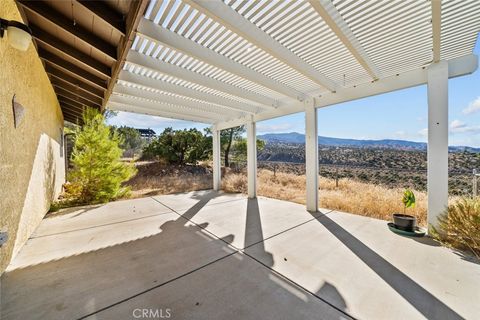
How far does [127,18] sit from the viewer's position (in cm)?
244

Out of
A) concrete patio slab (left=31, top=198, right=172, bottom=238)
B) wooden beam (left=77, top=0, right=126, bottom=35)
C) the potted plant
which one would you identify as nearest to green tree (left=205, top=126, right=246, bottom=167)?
concrete patio slab (left=31, top=198, right=172, bottom=238)

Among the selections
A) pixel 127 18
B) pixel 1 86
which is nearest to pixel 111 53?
pixel 127 18

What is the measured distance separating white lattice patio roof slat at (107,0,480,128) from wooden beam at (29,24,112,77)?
1.15ft

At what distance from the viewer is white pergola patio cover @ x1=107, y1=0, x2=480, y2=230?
2.21 m

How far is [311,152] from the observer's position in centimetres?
483

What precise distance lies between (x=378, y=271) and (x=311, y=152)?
2.99 m

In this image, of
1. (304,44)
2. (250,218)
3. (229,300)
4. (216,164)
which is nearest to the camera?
(229,300)

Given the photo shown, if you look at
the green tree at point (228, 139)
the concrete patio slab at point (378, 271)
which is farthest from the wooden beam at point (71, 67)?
the green tree at point (228, 139)

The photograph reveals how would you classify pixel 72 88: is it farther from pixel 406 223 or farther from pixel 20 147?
pixel 406 223

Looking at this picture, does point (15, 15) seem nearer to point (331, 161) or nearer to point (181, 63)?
point (181, 63)

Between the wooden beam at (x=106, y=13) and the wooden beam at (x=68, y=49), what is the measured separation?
151cm

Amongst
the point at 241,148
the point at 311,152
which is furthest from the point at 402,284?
the point at 241,148

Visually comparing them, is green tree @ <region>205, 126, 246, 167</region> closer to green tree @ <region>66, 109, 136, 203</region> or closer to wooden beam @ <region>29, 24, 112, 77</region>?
green tree @ <region>66, 109, 136, 203</region>

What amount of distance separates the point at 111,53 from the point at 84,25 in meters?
0.43
